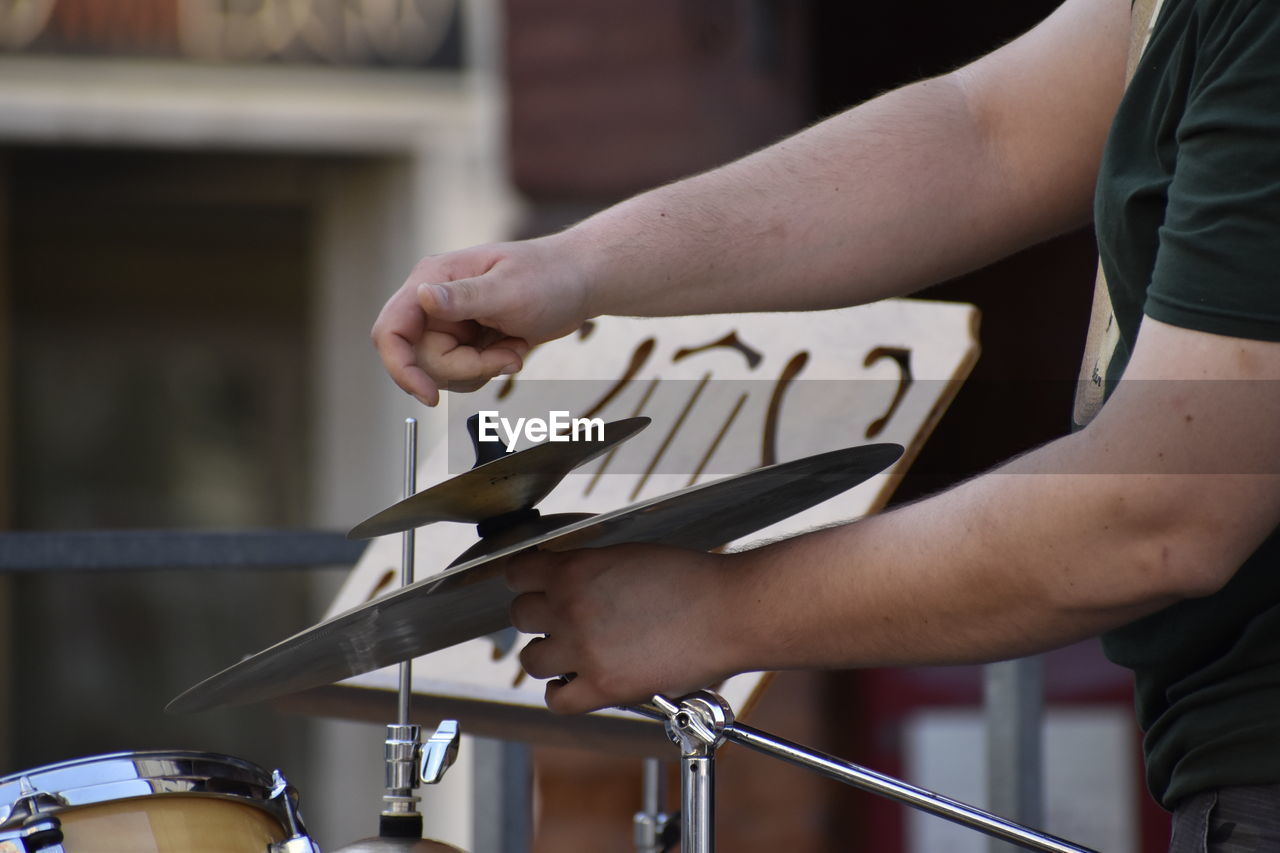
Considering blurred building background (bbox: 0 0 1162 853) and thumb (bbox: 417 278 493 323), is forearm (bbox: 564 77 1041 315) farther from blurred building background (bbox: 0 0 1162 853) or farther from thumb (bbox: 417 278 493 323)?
blurred building background (bbox: 0 0 1162 853)

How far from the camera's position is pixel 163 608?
4402 millimetres

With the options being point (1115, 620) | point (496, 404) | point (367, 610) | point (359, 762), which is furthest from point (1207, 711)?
point (359, 762)

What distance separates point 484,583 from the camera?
0.80 meters

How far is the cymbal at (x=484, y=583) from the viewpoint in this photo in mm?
730

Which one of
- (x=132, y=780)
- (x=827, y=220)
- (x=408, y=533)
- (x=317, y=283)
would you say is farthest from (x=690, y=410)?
(x=317, y=283)

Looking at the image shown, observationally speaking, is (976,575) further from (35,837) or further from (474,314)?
(35,837)

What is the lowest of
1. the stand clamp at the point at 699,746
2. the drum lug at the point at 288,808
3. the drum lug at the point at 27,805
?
the drum lug at the point at 288,808

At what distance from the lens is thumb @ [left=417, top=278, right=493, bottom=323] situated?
32.8 inches

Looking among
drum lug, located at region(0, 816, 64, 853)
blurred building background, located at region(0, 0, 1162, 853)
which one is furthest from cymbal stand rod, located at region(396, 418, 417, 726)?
blurred building background, located at region(0, 0, 1162, 853)

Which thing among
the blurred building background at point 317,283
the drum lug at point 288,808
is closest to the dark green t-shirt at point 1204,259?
the drum lug at point 288,808

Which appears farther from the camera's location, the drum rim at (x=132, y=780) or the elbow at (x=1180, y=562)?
the drum rim at (x=132, y=780)

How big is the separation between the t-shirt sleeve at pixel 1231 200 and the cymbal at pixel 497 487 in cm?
28

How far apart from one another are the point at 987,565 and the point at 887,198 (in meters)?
0.38

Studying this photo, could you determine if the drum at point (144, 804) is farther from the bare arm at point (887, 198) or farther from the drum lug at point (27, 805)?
the bare arm at point (887, 198)
